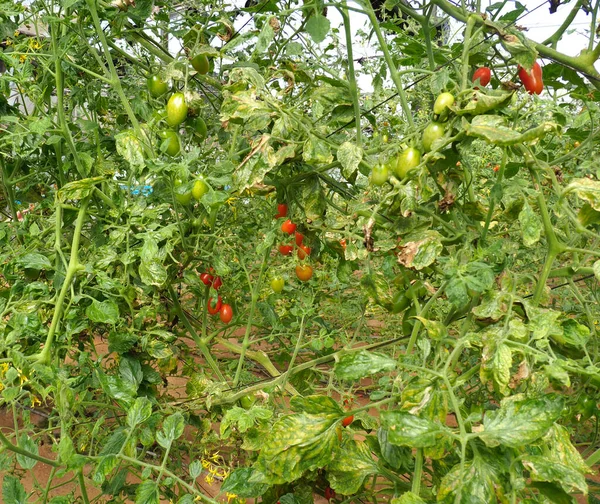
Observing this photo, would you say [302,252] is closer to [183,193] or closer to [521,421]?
[183,193]

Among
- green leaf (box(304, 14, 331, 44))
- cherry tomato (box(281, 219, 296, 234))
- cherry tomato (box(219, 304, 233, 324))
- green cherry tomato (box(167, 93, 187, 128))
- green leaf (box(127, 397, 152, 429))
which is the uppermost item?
green leaf (box(304, 14, 331, 44))

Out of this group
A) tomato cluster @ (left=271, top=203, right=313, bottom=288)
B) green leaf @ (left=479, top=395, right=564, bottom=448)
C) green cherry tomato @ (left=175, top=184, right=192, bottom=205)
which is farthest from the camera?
tomato cluster @ (left=271, top=203, right=313, bottom=288)

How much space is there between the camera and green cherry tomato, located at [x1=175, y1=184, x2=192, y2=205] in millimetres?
927

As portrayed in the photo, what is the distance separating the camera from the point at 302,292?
145 centimetres

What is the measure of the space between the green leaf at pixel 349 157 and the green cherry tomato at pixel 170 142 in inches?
12.2

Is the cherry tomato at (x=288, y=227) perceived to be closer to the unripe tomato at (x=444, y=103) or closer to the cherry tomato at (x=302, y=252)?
the cherry tomato at (x=302, y=252)

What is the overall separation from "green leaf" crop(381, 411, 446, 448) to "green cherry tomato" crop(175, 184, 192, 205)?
51cm

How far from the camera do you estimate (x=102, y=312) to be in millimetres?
905

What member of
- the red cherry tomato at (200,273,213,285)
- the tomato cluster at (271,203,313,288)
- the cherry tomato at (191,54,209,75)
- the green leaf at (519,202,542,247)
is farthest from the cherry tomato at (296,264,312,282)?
the green leaf at (519,202,542,247)

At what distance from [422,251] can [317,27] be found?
37 cm

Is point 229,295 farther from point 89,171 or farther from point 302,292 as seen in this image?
point 89,171

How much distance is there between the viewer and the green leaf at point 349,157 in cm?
83

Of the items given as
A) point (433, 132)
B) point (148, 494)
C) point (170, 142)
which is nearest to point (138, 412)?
point (148, 494)

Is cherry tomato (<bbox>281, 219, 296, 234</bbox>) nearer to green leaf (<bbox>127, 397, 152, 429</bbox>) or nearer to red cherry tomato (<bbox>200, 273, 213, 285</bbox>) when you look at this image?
red cherry tomato (<bbox>200, 273, 213, 285</bbox>)
